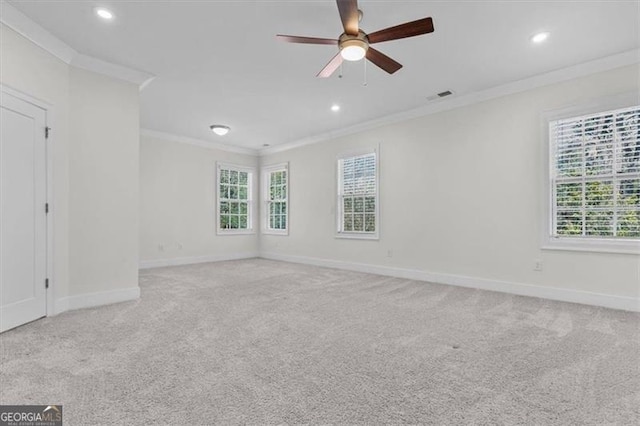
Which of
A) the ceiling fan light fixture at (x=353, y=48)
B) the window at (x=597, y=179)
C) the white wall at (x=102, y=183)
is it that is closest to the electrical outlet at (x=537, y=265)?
the window at (x=597, y=179)

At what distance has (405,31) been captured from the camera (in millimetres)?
2359

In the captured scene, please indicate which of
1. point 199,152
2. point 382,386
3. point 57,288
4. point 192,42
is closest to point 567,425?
point 382,386

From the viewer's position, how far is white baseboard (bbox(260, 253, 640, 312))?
3.46 meters

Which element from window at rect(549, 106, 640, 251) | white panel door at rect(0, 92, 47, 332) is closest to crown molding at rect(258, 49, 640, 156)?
window at rect(549, 106, 640, 251)

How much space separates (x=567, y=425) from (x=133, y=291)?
4.21 m

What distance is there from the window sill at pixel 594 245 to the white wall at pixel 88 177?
5.16 meters

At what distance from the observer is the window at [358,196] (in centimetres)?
583

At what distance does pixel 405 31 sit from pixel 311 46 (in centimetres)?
121

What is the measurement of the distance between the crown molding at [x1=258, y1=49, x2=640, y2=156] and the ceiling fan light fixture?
8.64 ft

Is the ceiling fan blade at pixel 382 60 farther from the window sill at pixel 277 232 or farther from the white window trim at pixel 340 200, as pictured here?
the window sill at pixel 277 232

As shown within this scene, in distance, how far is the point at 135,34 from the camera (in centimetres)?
306

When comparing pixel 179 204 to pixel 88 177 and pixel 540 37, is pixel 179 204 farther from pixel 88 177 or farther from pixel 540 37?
pixel 540 37

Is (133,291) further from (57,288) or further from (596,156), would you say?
(596,156)

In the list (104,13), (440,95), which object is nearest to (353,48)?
(104,13)
